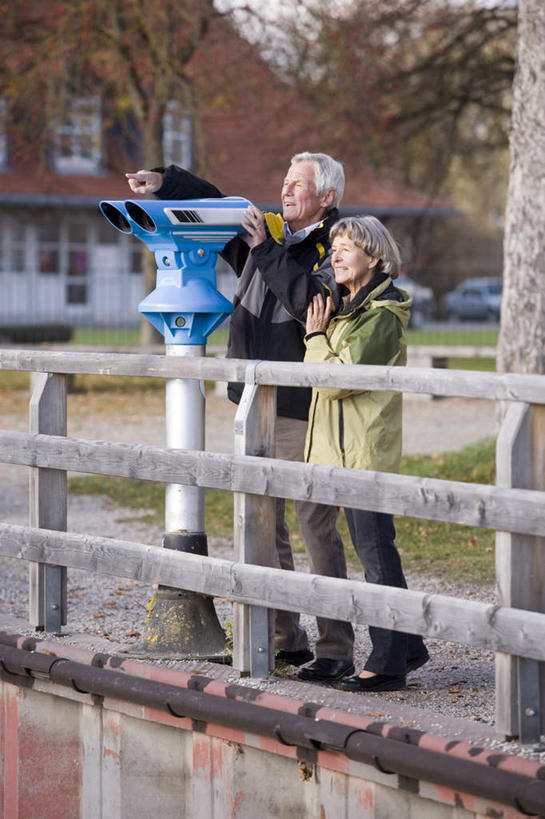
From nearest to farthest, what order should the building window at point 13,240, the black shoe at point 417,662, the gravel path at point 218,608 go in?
the gravel path at point 218,608 < the black shoe at point 417,662 < the building window at point 13,240

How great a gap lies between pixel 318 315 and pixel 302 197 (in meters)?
0.46

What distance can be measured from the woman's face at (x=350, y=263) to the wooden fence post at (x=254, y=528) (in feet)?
1.54

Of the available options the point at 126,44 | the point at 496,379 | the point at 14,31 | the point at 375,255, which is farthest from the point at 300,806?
the point at 14,31

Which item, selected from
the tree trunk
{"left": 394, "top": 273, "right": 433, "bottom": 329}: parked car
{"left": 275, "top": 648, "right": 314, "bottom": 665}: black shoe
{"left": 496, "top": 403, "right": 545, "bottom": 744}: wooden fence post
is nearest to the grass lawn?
the tree trunk

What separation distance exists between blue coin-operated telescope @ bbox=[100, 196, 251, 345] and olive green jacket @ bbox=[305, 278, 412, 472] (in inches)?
20.5

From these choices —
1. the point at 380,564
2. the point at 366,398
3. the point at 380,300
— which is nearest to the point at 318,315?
the point at 380,300

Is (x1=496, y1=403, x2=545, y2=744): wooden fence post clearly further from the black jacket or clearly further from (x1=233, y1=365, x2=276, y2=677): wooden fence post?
the black jacket

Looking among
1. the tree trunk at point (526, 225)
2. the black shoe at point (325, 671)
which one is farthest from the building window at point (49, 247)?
the black shoe at point (325, 671)

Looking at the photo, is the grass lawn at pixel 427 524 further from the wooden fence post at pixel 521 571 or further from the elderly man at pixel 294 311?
the wooden fence post at pixel 521 571

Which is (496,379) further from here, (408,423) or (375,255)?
(408,423)

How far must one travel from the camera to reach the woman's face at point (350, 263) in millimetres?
4504

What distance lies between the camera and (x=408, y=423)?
1611 cm

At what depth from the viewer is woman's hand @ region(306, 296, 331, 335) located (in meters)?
4.55

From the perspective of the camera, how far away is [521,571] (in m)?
3.67
